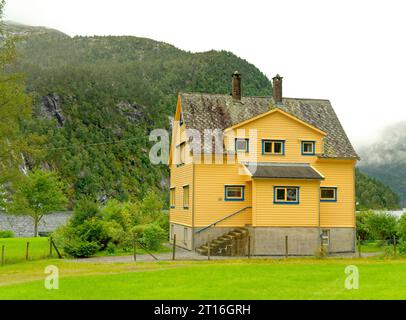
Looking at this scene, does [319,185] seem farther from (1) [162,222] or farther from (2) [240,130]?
(1) [162,222]

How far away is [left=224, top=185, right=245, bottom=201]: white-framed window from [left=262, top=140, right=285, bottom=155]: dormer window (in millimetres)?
3128

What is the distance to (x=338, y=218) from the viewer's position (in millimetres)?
38812

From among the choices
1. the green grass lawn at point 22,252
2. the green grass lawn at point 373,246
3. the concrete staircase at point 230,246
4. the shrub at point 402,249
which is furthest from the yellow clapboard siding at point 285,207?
the green grass lawn at point 22,252

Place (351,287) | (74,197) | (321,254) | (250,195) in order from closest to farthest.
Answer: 1. (351,287)
2. (321,254)
3. (250,195)
4. (74,197)

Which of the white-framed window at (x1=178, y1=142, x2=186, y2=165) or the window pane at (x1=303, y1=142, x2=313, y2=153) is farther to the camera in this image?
the white-framed window at (x1=178, y1=142, x2=186, y2=165)

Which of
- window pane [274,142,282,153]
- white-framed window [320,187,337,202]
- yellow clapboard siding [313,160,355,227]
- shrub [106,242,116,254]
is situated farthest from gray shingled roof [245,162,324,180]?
shrub [106,242,116,254]

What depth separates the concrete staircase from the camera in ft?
115

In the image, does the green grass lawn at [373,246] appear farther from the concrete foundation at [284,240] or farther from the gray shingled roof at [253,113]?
the gray shingled roof at [253,113]

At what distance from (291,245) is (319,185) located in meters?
4.33

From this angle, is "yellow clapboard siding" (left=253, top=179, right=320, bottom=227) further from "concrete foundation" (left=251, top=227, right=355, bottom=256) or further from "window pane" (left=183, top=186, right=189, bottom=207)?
"window pane" (left=183, top=186, right=189, bottom=207)

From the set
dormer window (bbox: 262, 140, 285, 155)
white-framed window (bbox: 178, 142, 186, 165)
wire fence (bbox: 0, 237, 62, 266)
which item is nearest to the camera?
wire fence (bbox: 0, 237, 62, 266)
